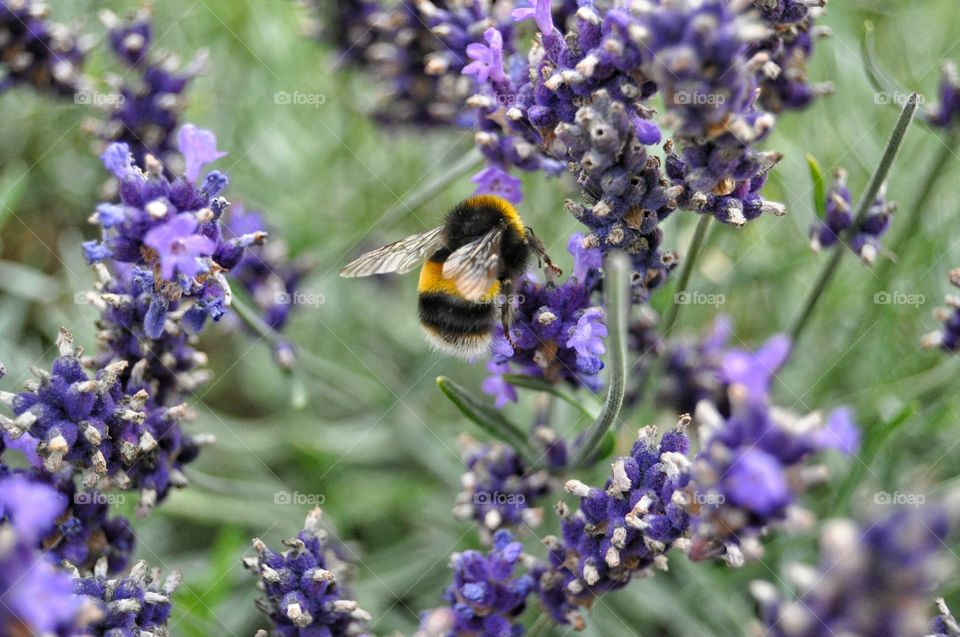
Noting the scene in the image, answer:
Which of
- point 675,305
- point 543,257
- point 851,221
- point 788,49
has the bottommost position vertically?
point 675,305

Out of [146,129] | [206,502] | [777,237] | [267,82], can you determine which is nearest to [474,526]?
[206,502]

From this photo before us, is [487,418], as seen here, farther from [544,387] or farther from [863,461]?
[863,461]

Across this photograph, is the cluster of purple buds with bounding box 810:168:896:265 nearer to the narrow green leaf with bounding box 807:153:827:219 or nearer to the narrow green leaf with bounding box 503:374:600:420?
→ the narrow green leaf with bounding box 807:153:827:219

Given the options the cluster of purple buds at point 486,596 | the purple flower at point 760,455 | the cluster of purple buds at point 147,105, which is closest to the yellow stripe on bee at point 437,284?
the cluster of purple buds at point 486,596

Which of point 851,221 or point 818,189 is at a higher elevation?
point 818,189

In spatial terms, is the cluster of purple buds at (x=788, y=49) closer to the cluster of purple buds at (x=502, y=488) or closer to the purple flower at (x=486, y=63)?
the purple flower at (x=486, y=63)

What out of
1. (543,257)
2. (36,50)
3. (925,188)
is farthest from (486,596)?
(36,50)

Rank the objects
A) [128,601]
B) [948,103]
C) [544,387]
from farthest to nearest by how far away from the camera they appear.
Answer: [948,103], [544,387], [128,601]

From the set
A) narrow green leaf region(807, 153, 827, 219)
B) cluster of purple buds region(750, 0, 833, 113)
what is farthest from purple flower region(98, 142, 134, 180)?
narrow green leaf region(807, 153, 827, 219)
